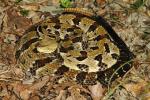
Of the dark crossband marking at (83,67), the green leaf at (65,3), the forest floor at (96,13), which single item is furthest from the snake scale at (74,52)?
the green leaf at (65,3)

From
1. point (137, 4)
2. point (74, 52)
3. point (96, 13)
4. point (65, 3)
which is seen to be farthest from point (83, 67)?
point (137, 4)

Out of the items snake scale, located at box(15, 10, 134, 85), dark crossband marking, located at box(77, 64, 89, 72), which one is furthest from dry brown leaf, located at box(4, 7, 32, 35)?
dark crossband marking, located at box(77, 64, 89, 72)

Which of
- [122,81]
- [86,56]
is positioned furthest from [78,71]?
[122,81]

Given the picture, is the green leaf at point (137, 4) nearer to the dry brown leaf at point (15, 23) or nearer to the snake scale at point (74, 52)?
the snake scale at point (74, 52)

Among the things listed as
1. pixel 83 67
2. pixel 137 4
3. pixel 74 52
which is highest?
pixel 137 4

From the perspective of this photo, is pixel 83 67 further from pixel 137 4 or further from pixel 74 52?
pixel 137 4

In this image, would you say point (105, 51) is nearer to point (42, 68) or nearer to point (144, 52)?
point (144, 52)
